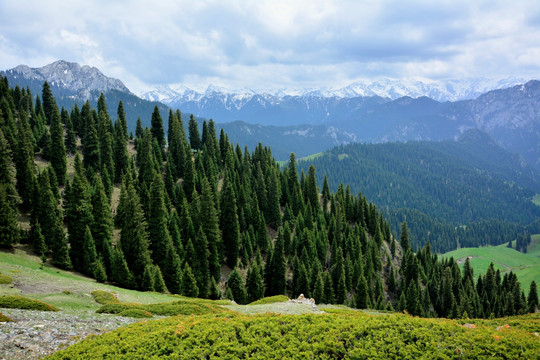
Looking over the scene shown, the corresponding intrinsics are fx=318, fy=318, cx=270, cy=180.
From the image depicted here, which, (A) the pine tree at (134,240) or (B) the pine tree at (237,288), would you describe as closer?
(A) the pine tree at (134,240)

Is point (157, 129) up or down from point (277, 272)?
up

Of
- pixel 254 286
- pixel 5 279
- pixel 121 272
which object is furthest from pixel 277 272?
pixel 5 279

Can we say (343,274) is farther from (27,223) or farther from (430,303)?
(27,223)

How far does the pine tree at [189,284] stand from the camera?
6284cm

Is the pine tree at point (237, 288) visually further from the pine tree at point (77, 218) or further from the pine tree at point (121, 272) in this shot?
the pine tree at point (77, 218)

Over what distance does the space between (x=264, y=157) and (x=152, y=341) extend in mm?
109879

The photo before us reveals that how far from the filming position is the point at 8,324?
22.5 meters

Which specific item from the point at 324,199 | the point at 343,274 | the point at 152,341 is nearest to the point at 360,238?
the point at 324,199

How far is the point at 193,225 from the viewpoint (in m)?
77.4

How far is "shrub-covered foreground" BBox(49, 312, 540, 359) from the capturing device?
54.1 feet

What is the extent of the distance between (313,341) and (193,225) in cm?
6276

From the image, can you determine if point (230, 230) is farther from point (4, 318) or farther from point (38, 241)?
point (4, 318)

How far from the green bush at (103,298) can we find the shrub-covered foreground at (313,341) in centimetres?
1698

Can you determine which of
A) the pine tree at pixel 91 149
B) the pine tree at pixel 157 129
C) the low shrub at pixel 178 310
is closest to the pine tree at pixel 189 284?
the low shrub at pixel 178 310
